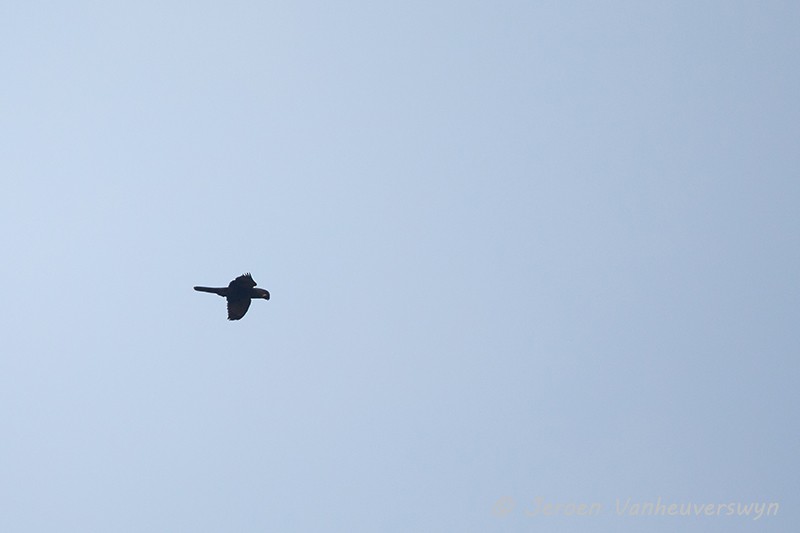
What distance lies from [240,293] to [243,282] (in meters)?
0.70

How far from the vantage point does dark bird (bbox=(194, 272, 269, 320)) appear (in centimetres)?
11375

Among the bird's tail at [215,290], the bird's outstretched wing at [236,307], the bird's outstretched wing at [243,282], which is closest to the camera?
the bird's tail at [215,290]

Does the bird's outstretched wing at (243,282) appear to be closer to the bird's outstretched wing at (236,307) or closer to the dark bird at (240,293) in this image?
the dark bird at (240,293)

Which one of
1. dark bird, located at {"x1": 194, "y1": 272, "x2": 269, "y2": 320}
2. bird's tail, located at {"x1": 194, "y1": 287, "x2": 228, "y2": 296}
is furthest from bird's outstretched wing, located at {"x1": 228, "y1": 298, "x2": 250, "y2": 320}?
bird's tail, located at {"x1": 194, "y1": 287, "x2": 228, "y2": 296}

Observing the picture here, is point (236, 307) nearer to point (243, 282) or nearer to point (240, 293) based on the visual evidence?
point (240, 293)

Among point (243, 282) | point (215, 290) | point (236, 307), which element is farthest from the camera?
point (236, 307)

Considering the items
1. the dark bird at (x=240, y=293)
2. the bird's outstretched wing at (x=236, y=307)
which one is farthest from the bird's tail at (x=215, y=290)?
the bird's outstretched wing at (x=236, y=307)

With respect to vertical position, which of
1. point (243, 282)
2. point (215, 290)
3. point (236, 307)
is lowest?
point (236, 307)

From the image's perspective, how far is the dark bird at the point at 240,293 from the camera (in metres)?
114

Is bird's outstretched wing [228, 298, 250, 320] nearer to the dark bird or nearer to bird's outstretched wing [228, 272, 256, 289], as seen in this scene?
the dark bird

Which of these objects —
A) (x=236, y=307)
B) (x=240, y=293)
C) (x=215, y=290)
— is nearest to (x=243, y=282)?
(x=240, y=293)

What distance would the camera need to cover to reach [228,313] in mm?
114125

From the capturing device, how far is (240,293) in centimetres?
11375

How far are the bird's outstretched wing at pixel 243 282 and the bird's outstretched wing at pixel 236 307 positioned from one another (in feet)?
2.65
